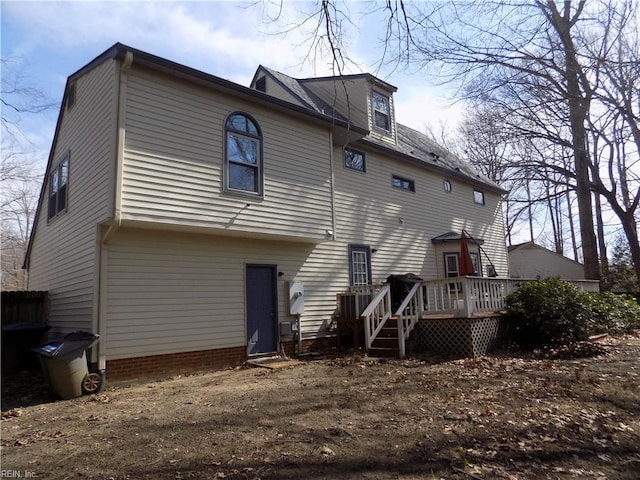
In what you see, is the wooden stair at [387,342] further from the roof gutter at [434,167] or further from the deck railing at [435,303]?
the roof gutter at [434,167]

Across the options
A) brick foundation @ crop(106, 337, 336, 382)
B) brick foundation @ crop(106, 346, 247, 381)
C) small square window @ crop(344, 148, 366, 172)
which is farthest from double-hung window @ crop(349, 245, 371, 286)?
brick foundation @ crop(106, 346, 247, 381)

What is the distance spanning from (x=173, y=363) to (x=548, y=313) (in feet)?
26.9

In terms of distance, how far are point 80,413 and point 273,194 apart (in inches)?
213

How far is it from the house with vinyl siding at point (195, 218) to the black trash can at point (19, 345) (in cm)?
49

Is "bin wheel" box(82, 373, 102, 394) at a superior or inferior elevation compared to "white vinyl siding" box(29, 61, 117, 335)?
inferior

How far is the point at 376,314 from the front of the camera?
1029 cm

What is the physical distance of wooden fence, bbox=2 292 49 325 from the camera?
10164 millimetres

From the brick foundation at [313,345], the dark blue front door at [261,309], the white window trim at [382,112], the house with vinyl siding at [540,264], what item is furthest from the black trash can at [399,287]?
the house with vinyl siding at [540,264]

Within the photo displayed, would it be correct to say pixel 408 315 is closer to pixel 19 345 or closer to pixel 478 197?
pixel 19 345

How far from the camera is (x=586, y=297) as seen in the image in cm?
1043

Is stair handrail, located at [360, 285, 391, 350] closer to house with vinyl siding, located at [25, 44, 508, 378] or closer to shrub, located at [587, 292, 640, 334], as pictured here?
house with vinyl siding, located at [25, 44, 508, 378]

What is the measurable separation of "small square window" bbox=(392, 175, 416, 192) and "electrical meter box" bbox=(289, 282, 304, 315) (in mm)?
5300

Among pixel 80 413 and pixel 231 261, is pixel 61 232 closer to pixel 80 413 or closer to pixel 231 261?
pixel 231 261

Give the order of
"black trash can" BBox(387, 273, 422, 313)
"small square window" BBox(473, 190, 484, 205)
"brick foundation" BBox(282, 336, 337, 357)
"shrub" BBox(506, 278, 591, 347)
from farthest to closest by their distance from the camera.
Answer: "small square window" BBox(473, 190, 484, 205)
"black trash can" BBox(387, 273, 422, 313)
"brick foundation" BBox(282, 336, 337, 357)
"shrub" BBox(506, 278, 591, 347)
